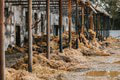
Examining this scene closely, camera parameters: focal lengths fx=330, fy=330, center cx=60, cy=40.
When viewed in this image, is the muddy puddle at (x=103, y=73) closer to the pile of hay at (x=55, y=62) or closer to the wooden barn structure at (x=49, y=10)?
the pile of hay at (x=55, y=62)

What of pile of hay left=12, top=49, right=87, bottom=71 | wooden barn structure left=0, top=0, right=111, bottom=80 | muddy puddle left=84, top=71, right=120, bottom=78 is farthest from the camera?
pile of hay left=12, top=49, right=87, bottom=71

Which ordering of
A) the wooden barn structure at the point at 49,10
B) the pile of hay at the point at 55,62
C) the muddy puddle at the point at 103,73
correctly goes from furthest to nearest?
the pile of hay at the point at 55,62
the muddy puddle at the point at 103,73
the wooden barn structure at the point at 49,10

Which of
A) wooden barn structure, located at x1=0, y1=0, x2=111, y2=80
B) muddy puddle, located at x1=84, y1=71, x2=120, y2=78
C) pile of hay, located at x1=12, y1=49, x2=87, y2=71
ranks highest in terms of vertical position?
wooden barn structure, located at x1=0, y1=0, x2=111, y2=80

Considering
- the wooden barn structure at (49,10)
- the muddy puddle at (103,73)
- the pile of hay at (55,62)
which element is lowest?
the muddy puddle at (103,73)

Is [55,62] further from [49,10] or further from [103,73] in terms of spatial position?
[49,10]

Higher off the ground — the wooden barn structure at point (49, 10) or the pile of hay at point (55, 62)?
the wooden barn structure at point (49, 10)

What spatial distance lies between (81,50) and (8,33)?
185 inches

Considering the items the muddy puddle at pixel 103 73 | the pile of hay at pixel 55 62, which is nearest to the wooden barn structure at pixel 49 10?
the pile of hay at pixel 55 62

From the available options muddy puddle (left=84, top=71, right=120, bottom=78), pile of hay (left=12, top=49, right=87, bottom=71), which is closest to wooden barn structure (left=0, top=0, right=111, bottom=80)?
pile of hay (left=12, top=49, right=87, bottom=71)

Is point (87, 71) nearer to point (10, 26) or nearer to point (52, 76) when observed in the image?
point (52, 76)

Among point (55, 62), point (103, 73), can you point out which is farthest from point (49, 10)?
point (103, 73)

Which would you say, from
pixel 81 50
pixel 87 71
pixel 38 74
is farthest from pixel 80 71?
pixel 81 50

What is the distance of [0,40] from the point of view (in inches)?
322

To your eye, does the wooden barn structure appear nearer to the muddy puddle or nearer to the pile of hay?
the pile of hay
